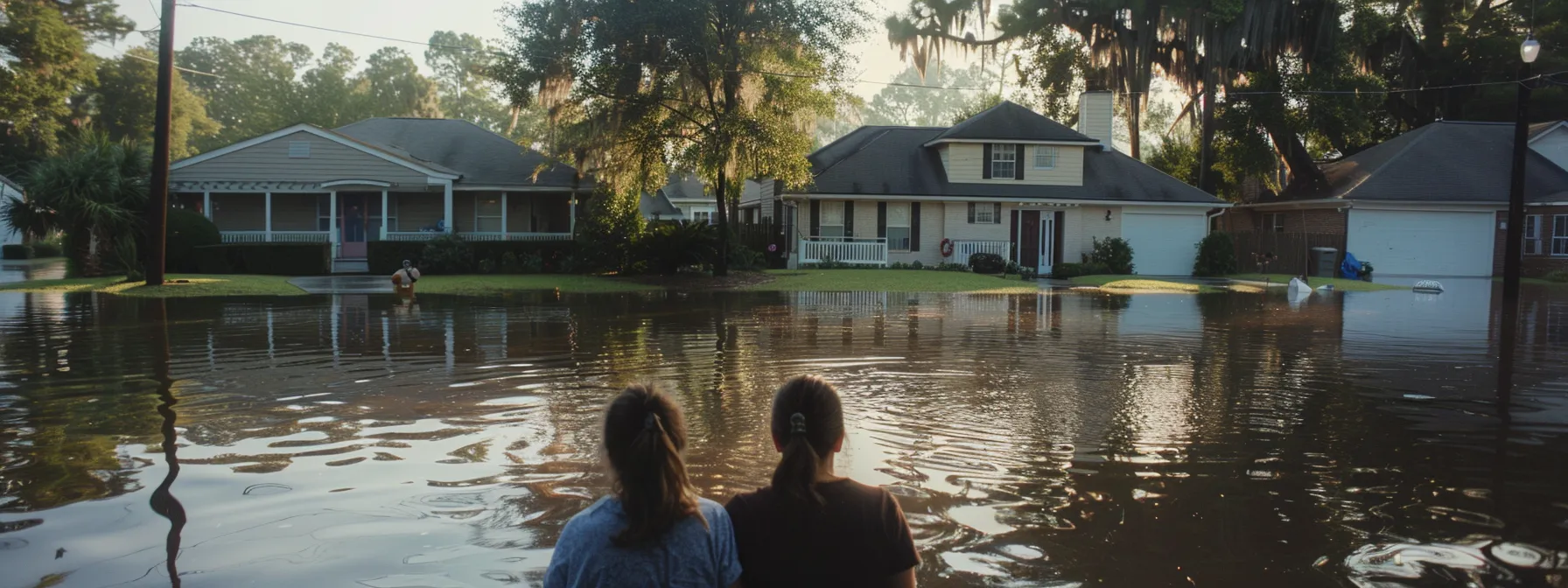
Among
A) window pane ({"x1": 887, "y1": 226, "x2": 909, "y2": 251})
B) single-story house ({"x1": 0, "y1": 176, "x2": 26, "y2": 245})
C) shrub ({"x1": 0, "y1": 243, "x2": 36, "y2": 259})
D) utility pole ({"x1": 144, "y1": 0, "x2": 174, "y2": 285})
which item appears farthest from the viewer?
shrub ({"x1": 0, "y1": 243, "x2": 36, "y2": 259})

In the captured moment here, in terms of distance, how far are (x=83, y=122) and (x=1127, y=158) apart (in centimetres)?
5277

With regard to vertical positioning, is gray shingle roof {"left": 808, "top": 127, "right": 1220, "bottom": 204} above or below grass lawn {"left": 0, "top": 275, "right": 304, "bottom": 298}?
above

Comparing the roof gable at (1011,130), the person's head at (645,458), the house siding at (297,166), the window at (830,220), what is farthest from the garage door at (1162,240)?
the person's head at (645,458)

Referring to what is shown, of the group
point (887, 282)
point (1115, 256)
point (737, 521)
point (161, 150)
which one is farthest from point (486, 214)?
point (737, 521)

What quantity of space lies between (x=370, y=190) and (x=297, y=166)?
91.4 inches

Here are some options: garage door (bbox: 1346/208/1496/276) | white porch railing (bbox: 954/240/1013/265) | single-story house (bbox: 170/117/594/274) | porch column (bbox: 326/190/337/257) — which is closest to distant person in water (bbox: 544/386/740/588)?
single-story house (bbox: 170/117/594/274)

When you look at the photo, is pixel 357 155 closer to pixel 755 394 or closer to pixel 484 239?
pixel 484 239

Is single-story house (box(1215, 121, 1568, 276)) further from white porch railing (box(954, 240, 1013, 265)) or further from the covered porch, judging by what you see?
the covered porch

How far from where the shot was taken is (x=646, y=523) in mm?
3068

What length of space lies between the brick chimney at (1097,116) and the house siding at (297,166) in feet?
77.2

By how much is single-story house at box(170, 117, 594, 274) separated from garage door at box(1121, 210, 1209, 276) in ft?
61.9

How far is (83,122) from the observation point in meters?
59.2

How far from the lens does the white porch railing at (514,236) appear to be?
117ft

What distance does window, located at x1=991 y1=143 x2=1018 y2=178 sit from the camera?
39188 millimetres
